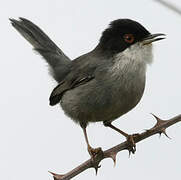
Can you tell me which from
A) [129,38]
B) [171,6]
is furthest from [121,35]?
[171,6]

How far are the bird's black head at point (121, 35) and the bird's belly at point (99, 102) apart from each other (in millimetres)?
545

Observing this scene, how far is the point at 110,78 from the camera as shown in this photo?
16.4 feet

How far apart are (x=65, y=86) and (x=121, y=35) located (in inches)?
49.4

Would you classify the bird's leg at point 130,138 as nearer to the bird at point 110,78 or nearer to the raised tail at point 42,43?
the bird at point 110,78

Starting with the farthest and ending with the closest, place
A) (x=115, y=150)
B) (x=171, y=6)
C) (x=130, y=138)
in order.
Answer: (x=130, y=138) < (x=115, y=150) < (x=171, y=6)

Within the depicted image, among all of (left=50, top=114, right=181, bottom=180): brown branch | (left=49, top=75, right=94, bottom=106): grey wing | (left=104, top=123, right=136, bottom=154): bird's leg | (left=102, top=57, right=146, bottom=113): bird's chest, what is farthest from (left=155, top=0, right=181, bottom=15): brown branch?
(left=49, top=75, right=94, bottom=106): grey wing

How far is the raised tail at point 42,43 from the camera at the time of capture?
6967 mm

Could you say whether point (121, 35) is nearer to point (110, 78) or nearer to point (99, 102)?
point (110, 78)

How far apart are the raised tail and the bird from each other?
3.10 feet

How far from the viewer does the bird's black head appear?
4977mm

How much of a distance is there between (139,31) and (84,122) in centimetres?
149

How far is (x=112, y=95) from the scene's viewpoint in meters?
4.89

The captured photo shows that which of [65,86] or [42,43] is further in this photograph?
[42,43]

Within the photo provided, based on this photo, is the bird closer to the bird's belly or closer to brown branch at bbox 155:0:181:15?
the bird's belly
